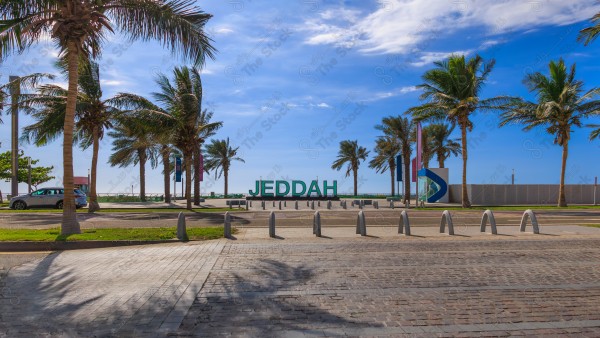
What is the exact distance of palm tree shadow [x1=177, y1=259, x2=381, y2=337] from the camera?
15.3 feet

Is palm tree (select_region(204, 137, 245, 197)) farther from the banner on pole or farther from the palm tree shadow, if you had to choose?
the palm tree shadow

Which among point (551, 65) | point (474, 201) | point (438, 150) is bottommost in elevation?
point (474, 201)

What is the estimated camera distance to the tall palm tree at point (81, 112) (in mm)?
25234

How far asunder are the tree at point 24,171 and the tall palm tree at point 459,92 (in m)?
39.1

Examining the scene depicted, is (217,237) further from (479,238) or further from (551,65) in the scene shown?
(551,65)

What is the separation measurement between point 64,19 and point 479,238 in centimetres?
1295

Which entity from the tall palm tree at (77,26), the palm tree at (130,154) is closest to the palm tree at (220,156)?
the palm tree at (130,154)

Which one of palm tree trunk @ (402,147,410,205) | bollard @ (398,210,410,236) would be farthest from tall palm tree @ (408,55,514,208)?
bollard @ (398,210,410,236)

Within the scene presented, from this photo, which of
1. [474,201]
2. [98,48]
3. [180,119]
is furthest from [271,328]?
[474,201]

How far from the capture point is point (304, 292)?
621 cm

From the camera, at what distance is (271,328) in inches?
184

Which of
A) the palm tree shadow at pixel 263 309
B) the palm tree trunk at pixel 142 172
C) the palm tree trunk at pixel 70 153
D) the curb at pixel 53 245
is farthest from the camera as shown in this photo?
the palm tree trunk at pixel 142 172

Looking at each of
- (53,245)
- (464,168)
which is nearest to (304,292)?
(53,245)

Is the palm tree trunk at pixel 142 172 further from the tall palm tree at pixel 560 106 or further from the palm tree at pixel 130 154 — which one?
the tall palm tree at pixel 560 106
